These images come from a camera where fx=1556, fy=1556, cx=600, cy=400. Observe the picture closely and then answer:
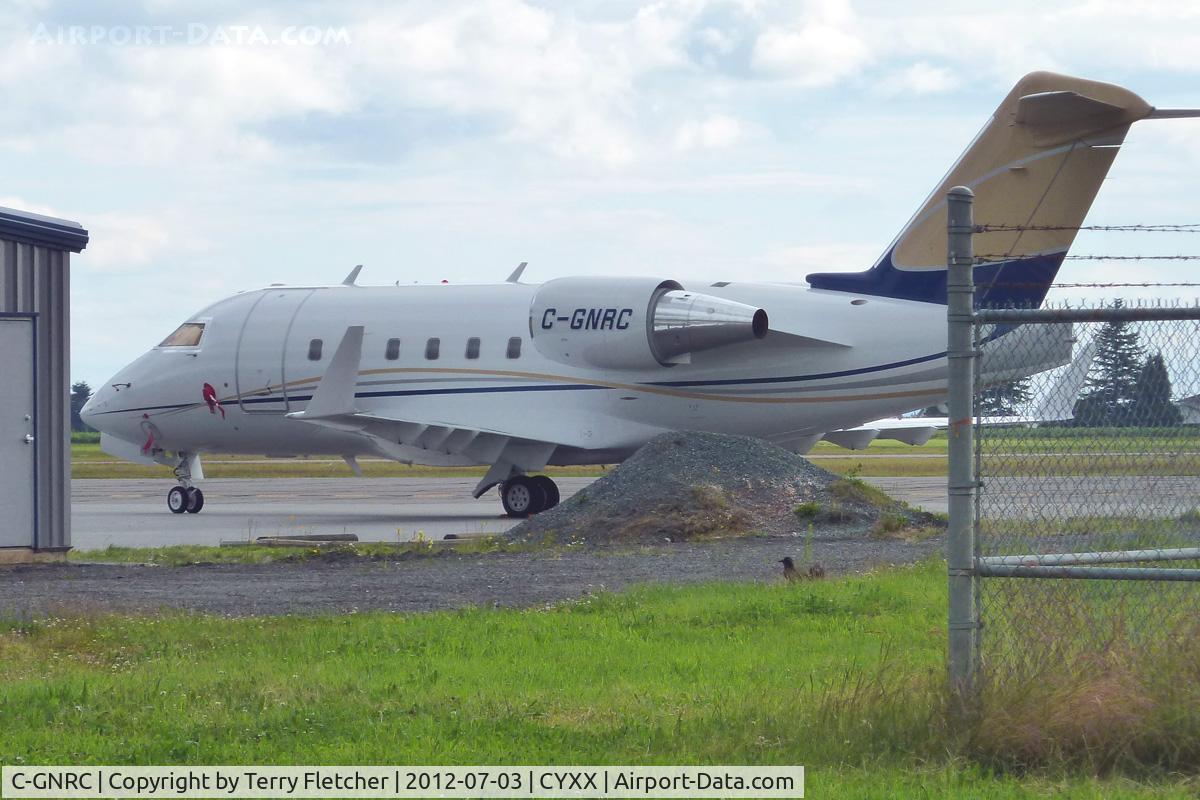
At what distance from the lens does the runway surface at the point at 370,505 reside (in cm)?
704

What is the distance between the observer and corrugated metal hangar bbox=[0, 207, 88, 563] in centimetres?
1620

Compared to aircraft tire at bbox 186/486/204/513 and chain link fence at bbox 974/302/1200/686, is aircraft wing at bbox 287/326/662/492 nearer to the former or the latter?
aircraft tire at bbox 186/486/204/513

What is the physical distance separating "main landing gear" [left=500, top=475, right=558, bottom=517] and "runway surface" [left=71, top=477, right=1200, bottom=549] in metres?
0.35

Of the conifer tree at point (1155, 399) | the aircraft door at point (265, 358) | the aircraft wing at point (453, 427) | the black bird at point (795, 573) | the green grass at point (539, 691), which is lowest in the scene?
the green grass at point (539, 691)

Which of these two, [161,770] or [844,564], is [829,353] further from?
[161,770]

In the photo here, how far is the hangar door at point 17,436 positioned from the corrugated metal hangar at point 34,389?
10mm

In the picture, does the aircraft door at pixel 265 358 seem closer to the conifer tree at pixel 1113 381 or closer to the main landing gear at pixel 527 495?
the main landing gear at pixel 527 495

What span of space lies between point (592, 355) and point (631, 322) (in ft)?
3.22

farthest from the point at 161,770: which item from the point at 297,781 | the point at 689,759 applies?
the point at 689,759

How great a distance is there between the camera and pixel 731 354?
23.3m

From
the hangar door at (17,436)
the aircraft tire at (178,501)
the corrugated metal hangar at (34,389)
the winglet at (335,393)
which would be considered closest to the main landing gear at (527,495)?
the winglet at (335,393)

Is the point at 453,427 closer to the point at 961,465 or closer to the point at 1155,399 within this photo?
the point at 961,465

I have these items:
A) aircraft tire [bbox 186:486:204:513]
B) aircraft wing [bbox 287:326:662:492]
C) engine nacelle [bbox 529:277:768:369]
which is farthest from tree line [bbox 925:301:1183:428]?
aircraft tire [bbox 186:486:204:513]

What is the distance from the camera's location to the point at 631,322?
23703mm
